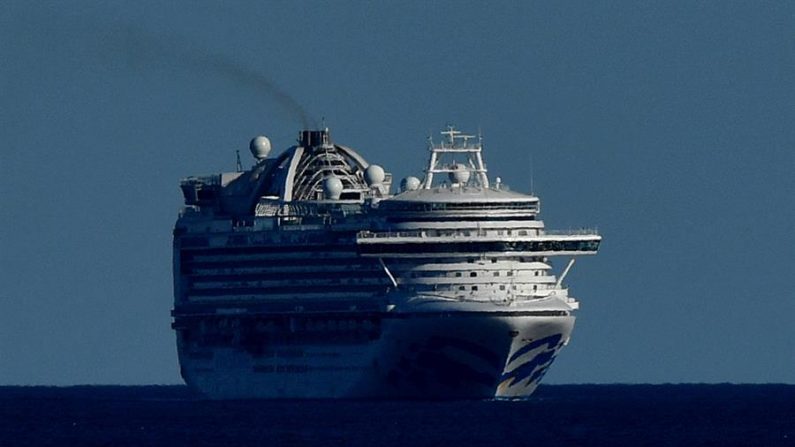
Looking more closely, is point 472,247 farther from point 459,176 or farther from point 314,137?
point 314,137

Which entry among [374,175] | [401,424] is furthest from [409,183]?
[401,424]

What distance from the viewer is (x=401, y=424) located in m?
141

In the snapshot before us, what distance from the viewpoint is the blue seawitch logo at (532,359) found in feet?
492

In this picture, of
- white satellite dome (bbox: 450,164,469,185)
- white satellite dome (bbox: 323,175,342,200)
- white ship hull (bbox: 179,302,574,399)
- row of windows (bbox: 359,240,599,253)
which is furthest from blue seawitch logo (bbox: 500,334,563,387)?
white satellite dome (bbox: 323,175,342,200)

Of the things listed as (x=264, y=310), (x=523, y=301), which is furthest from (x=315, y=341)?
(x=523, y=301)

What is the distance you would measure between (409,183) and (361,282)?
30.8 feet

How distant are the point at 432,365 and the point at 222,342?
1726cm

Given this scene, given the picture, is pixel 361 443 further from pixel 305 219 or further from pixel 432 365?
pixel 305 219

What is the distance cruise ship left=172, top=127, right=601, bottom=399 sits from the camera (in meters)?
150

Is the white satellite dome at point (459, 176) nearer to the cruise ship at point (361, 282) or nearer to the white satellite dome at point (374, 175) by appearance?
the cruise ship at point (361, 282)

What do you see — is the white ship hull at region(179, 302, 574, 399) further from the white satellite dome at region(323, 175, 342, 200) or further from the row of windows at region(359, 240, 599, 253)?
the white satellite dome at region(323, 175, 342, 200)

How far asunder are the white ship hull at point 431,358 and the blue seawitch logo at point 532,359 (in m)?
0.05

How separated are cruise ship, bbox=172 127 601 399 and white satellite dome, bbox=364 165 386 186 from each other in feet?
0.23

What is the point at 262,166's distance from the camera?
167250 mm
